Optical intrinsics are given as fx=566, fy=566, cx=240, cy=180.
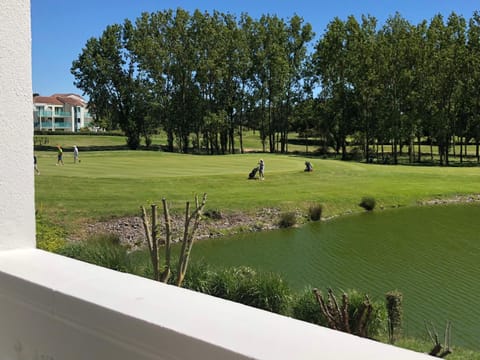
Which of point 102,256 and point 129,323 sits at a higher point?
point 129,323

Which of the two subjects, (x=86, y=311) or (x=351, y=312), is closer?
(x=86, y=311)

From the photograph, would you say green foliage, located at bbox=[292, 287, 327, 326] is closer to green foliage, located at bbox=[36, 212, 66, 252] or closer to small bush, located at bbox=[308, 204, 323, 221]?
green foliage, located at bbox=[36, 212, 66, 252]

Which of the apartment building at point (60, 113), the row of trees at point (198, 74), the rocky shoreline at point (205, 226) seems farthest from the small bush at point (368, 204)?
the apartment building at point (60, 113)

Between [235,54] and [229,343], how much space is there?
55810mm

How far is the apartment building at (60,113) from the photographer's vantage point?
88.2m

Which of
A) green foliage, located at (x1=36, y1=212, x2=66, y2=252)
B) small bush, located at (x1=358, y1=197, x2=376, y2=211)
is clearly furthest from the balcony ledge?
small bush, located at (x1=358, y1=197, x2=376, y2=211)

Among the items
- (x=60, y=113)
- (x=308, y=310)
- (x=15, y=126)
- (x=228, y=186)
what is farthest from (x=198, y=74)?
(x=15, y=126)

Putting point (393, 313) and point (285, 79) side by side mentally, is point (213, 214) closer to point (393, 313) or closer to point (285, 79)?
point (393, 313)

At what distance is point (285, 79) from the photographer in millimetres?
56406

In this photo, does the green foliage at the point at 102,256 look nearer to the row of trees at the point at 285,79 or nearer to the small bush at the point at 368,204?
the small bush at the point at 368,204

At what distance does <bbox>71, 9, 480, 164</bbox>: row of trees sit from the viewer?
158 ft

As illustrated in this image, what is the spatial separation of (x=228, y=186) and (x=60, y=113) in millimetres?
73944

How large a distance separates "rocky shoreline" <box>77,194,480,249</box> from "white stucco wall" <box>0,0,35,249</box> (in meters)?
15.3

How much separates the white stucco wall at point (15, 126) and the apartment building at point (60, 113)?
86.2 metres
